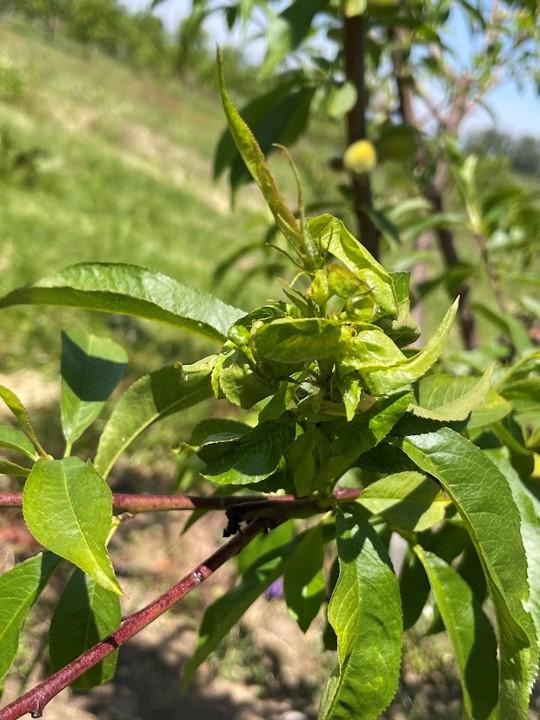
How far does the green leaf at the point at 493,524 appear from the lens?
0.41 meters

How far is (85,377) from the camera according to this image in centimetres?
66

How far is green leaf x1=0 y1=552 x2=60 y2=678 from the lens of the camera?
18.9 inches

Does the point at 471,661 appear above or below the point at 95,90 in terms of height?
below

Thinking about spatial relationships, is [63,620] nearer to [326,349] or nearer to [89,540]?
[89,540]

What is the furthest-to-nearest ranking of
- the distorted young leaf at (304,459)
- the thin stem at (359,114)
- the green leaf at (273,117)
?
1. the green leaf at (273,117)
2. the thin stem at (359,114)
3. the distorted young leaf at (304,459)

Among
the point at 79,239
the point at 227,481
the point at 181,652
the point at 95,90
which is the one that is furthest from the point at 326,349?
the point at 95,90

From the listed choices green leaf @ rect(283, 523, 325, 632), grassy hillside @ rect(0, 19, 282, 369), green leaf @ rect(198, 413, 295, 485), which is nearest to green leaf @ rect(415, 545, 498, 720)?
green leaf @ rect(283, 523, 325, 632)

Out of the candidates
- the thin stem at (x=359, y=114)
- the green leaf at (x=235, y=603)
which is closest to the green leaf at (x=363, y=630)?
the green leaf at (x=235, y=603)

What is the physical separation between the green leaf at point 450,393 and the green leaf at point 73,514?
213 mm

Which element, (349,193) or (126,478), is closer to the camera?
(349,193)

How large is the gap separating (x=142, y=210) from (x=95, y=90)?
6.65 m

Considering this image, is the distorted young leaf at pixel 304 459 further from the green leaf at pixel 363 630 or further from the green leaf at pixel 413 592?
the green leaf at pixel 413 592

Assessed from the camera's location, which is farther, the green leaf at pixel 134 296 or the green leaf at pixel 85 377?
the green leaf at pixel 85 377

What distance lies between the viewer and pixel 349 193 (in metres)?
1.12
